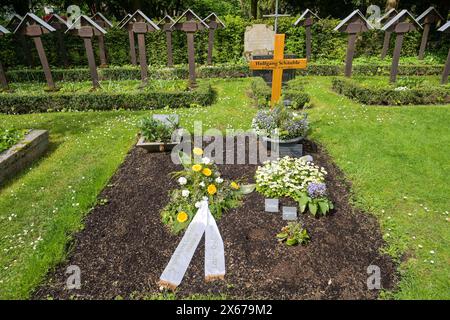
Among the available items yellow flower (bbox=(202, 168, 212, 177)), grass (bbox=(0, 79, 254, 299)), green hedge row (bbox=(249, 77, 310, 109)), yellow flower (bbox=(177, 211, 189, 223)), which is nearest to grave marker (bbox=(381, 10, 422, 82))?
green hedge row (bbox=(249, 77, 310, 109))

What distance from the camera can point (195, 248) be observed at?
14.0 ft

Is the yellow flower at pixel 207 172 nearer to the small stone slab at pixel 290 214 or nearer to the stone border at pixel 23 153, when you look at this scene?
the small stone slab at pixel 290 214

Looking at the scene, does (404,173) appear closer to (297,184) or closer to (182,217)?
(297,184)

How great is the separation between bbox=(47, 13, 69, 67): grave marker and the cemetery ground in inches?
289

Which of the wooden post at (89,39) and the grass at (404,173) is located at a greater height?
the wooden post at (89,39)

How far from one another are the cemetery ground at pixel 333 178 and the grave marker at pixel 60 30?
7349mm

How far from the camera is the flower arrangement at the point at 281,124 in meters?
6.59

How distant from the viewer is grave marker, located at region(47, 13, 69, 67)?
50.1ft

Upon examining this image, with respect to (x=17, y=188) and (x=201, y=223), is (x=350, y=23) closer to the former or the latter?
(x=201, y=223)

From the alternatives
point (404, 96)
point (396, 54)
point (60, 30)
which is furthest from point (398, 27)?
point (60, 30)

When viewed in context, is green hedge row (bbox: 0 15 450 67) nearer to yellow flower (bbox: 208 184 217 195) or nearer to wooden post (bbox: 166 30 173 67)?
wooden post (bbox: 166 30 173 67)

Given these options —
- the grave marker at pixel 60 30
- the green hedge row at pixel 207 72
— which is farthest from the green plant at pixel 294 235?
the grave marker at pixel 60 30

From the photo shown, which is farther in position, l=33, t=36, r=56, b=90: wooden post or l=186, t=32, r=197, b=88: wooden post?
l=186, t=32, r=197, b=88: wooden post

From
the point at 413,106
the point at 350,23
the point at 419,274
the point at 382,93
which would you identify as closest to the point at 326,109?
the point at 382,93
